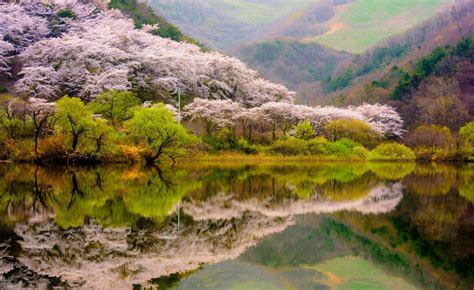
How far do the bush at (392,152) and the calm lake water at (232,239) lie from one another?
32.9 meters

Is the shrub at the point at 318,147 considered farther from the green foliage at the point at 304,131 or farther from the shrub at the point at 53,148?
the shrub at the point at 53,148

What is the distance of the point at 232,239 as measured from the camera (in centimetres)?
991

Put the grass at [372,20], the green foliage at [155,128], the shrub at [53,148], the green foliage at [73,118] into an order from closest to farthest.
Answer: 1. the green foliage at [73,118]
2. the shrub at [53,148]
3. the green foliage at [155,128]
4. the grass at [372,20]

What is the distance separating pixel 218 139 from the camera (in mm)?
43094

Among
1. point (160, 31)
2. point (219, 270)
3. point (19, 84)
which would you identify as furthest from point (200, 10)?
point (219, 270)

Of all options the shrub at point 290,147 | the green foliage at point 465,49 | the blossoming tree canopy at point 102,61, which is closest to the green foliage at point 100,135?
the blossoming tree canopy at point 102,61

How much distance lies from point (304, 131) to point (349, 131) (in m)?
6.96

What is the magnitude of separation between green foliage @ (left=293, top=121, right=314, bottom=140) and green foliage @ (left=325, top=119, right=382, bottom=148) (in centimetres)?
452

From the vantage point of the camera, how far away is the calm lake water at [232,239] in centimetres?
743

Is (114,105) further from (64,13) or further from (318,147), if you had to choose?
(64,13)

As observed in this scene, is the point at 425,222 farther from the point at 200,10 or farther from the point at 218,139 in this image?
the point at 200,10

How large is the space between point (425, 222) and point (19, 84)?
120ft

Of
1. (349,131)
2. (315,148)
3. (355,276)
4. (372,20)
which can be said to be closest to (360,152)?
(349,131)

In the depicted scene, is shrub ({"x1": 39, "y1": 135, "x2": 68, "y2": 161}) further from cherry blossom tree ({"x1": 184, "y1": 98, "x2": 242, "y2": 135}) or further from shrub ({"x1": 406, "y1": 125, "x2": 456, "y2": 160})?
shrub ({"x1": 406, "y1": 125, "x2": 456, "y2": 160})
